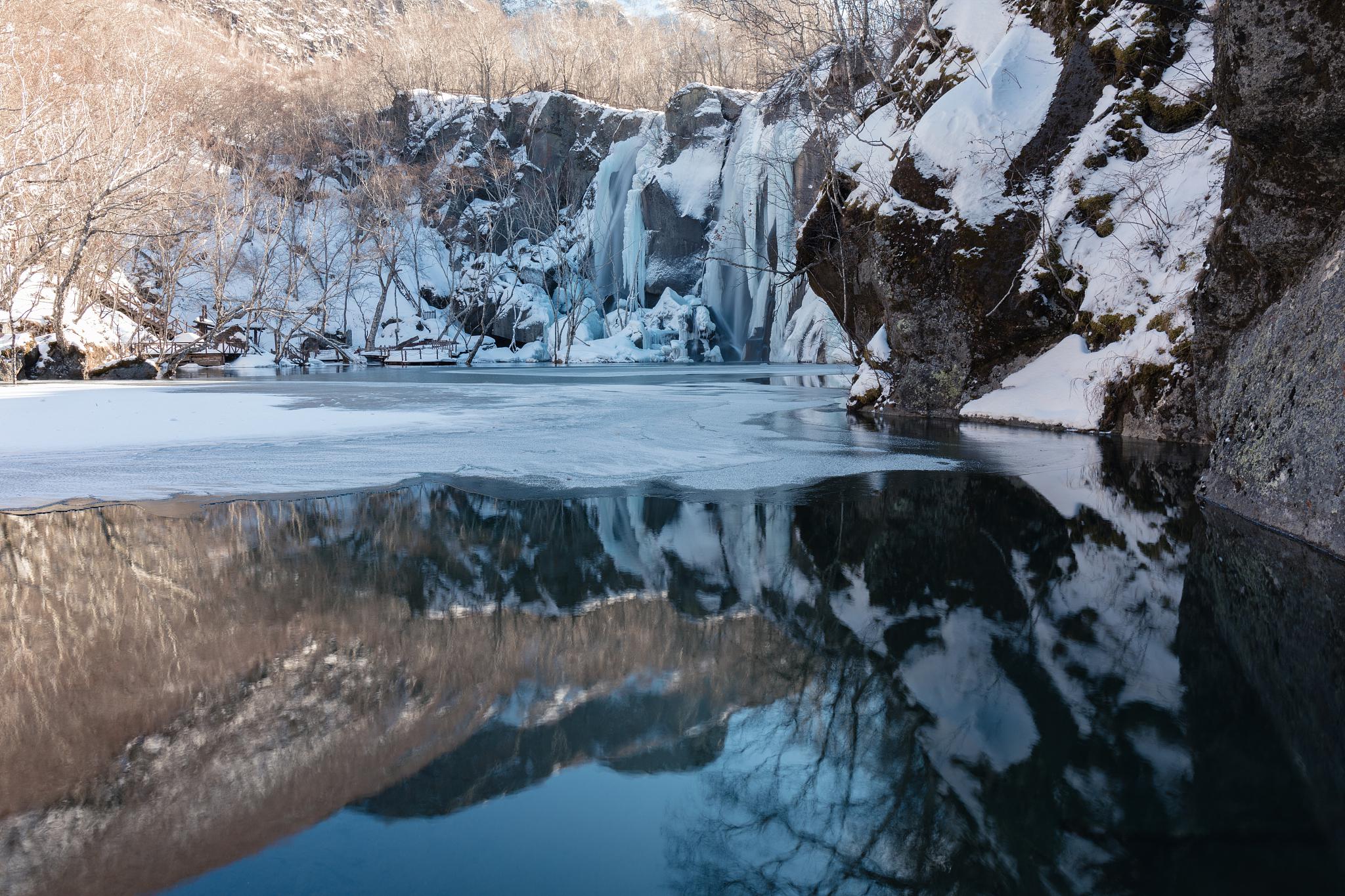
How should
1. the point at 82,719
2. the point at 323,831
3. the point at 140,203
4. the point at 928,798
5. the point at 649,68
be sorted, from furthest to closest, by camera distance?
the point at 649,68 → the point at 140,203 → the point at 82,719 → the point at 928,798 → the point at 323,831

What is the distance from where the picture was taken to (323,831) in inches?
62.4

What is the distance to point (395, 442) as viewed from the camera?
691 centimetres

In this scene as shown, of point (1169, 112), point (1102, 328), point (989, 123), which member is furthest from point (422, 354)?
point (1169, 112)

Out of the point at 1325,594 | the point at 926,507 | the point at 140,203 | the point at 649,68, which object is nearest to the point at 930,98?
the point at 926,507

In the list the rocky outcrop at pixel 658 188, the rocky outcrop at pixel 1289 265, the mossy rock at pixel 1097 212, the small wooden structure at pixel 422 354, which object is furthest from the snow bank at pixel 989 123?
the small wooden structure at pixel 422 354

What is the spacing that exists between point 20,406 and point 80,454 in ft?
11.3

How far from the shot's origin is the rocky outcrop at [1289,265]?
379cm

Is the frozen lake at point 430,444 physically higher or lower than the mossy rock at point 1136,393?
lower

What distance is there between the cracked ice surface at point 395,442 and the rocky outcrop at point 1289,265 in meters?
2.00

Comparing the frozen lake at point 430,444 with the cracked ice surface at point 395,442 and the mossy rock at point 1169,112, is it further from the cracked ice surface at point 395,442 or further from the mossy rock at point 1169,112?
the mossy rock at point 1169,112

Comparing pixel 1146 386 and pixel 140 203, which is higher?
pixel 140 203

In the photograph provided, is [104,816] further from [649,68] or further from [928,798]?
[649,68]

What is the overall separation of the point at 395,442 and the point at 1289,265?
6.17 m

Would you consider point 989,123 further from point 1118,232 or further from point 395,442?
point 395,442
